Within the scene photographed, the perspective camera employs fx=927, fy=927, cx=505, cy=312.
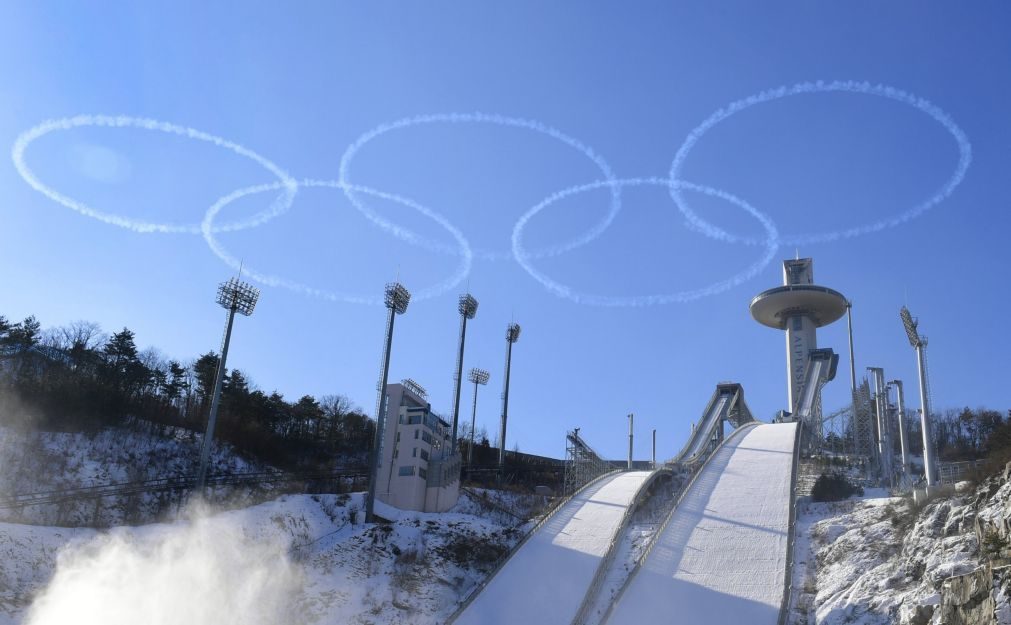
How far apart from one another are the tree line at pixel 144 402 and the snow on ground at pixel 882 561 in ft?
122

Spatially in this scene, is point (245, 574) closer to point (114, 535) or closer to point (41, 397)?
point (114, 535)

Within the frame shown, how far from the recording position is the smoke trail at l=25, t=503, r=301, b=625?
1166 inches

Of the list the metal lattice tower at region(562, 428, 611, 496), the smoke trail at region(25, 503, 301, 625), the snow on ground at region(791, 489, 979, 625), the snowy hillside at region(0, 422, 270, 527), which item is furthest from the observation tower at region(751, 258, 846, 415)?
the smoke trail at region(25, 503, 301, 625)


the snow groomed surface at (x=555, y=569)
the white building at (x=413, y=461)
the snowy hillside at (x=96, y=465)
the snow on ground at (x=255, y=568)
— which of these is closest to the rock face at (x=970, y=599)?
the snow groomed surface at (x=555, y=569)

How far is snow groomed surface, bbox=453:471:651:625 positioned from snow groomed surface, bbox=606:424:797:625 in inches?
106

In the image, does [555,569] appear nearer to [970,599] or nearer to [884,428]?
[970,599]

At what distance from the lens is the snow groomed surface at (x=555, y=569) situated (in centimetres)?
3406

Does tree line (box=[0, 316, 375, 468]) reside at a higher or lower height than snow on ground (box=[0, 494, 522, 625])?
higher

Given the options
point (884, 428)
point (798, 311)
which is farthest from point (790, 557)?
point (798, 311)

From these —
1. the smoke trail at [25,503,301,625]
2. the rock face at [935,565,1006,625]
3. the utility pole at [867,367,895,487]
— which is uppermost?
the utility pole at [867,367,895,487]

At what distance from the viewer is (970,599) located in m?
22.2

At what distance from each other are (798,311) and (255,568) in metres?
55.0

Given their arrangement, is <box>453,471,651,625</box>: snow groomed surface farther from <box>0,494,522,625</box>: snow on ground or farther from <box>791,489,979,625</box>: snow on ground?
<box>791,489,979,625</box>: snow on ground

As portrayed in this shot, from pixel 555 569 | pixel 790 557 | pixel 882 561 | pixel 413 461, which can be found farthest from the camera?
pixel 413 461
